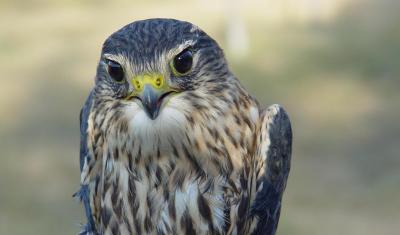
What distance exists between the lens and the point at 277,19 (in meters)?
26.7

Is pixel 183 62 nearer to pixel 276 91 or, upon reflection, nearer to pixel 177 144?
pixel 177 144

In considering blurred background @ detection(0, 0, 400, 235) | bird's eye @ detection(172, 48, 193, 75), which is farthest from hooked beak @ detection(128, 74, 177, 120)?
blurred background @ detection(0, 0, 400, 235)

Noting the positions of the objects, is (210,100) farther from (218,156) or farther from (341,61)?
(341,61)

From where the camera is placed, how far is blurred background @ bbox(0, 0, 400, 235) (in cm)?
1598

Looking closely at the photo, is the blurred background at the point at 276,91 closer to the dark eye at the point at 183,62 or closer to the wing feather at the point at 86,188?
the wing feather at the point at 86,188

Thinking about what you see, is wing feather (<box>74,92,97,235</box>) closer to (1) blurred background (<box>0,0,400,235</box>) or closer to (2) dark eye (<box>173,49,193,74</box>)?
(2) dark eye (<box>173,49,193,74</box>)

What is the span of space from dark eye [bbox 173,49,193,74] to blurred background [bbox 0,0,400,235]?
1079cm

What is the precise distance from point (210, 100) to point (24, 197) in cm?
1302

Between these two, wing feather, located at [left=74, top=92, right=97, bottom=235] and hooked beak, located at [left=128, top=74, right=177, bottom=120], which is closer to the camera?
hooked beak, located at [left=128, top=74, right=177, bottom=120]

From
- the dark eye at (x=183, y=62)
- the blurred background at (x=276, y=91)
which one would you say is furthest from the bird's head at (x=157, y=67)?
the blurred background at (x=276, y=91)

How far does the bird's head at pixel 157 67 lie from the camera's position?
3.97 metres

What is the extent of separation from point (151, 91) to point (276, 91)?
1686 cm

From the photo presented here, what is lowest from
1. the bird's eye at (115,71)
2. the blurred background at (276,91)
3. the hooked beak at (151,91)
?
the blurred background at (276,91)

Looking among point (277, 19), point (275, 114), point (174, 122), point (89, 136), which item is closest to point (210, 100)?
point (174, 122)
